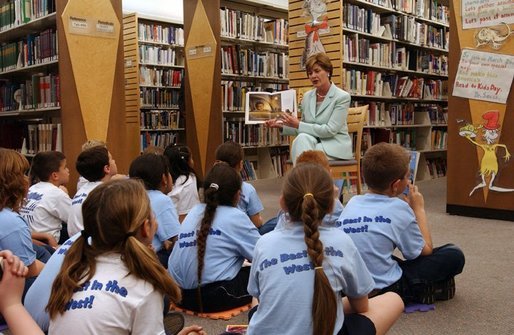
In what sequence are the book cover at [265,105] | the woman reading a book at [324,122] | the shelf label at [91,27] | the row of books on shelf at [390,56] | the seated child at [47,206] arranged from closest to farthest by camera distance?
the seated child at [47,206] < the woman reading a book at [324,122] < the book cover at [265,105] < the shelf label at [91,27] < the row of books on shelf at [390,56]

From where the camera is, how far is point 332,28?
5.65 meters

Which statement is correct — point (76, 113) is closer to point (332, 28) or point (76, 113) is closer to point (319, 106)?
point (319, 106)

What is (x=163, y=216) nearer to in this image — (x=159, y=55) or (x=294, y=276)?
(x=294, y=276)

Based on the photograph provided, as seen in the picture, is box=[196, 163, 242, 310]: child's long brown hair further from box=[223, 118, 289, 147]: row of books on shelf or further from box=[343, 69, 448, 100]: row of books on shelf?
box=[223, 118, 289, 147]: row of books on shelf

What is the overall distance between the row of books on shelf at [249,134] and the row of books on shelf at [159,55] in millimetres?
1521

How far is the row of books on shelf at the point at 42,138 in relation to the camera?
15.9 feet

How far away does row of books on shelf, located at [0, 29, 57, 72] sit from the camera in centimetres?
478

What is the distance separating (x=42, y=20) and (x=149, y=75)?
272 centimetres

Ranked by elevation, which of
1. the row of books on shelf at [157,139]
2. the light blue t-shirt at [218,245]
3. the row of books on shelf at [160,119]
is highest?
the row of books on shelf at [160,119]

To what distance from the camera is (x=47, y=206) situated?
2812 mm

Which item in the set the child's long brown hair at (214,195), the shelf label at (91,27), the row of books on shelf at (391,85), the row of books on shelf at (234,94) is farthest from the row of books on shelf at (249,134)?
the child's long brown hair at (214,195)

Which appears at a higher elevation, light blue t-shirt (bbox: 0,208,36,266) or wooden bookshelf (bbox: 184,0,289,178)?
wooden bookshelf (bbox: 184,0,289,178)

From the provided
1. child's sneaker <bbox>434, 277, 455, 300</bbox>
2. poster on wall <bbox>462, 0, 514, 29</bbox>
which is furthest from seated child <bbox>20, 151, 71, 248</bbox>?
poster on wall <bbox>462, 0, 514, 29</bbox>

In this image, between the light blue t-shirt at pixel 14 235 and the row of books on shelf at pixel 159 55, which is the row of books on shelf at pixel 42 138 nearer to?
the row of books on shelf at pixel 159 55
